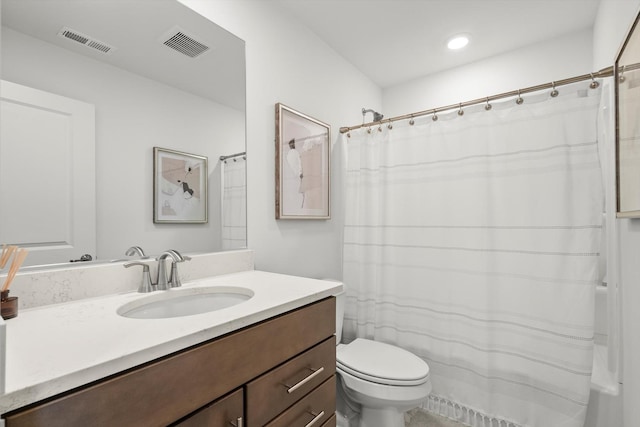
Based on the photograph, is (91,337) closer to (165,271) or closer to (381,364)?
(165,271)

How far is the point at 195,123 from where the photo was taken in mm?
1259

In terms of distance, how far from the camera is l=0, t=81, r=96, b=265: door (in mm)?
824

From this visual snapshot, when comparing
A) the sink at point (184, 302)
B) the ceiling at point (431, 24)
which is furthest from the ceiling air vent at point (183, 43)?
the sink at point (184, 302)

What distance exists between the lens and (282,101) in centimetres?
171

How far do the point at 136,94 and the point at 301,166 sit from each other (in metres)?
0.93

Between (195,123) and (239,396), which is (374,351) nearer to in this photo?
(239,396)

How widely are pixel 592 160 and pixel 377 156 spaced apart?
109cm

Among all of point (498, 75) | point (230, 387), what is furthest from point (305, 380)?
point (498, 75)

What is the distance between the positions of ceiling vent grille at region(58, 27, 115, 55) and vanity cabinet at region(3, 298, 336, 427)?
3.34 ft

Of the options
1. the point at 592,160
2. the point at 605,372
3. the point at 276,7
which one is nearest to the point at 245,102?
the point at 276,7

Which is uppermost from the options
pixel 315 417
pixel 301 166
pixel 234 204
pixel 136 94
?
pixel 136 94

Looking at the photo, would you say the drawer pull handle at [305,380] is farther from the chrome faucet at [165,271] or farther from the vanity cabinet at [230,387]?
the chrome faucet at [165,271]

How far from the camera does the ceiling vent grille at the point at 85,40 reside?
3.06 feet

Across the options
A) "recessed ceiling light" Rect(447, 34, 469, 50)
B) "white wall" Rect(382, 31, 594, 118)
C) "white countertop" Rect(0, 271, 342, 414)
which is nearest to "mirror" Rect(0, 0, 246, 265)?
"white countertop" Rect(0, 271, 342, 414)
